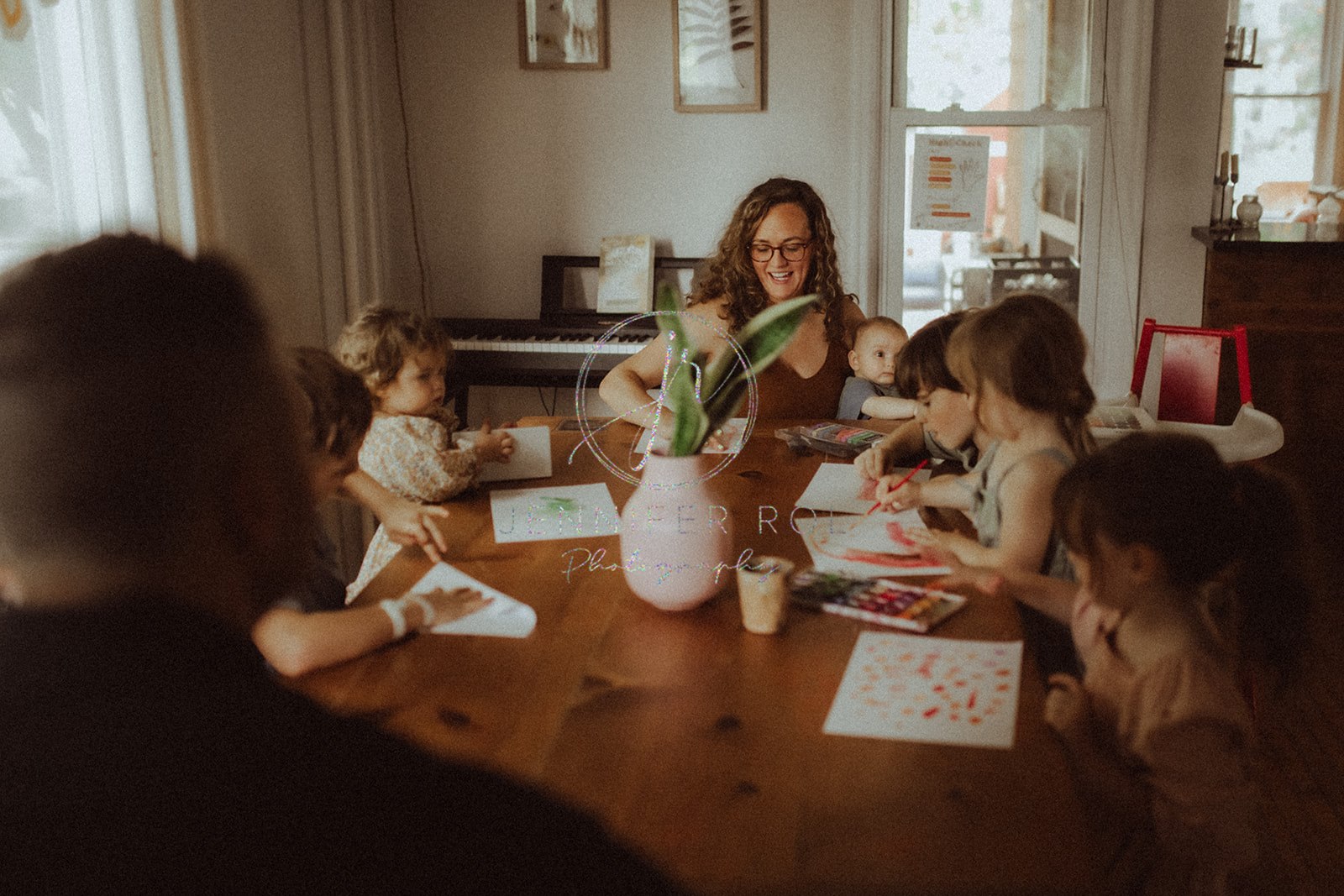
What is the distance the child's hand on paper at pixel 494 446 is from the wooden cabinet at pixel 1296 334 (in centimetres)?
252

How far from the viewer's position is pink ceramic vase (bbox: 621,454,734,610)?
1.41 m

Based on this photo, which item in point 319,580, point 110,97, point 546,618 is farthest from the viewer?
point 110,97

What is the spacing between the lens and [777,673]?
1264 mm

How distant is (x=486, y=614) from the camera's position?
144 cm

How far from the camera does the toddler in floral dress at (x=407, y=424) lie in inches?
74.7

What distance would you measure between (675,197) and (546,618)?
112 inches

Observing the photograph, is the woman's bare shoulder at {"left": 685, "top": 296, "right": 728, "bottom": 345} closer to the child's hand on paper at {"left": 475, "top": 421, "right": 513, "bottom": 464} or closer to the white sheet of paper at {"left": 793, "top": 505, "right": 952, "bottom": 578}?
the child's hand on paper at {"left": 475, "top": 421, "right": 513, "bottom": 464}

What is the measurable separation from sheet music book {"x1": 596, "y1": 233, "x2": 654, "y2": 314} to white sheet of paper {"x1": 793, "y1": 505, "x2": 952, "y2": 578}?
7.39 feet

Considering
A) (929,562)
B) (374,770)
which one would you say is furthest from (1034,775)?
(374,770)

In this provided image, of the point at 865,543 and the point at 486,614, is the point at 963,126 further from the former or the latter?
the point at 486,614

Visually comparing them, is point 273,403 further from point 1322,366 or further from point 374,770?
point 1322,366

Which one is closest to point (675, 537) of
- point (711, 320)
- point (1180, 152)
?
point (711, 320)

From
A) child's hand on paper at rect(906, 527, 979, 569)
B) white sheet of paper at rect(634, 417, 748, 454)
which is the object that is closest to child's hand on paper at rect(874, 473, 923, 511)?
child's hand on paper at rect(906, 527, 979, 569)

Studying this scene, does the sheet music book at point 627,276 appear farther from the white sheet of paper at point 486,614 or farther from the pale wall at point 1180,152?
the white sheet of paper at point 486,614
